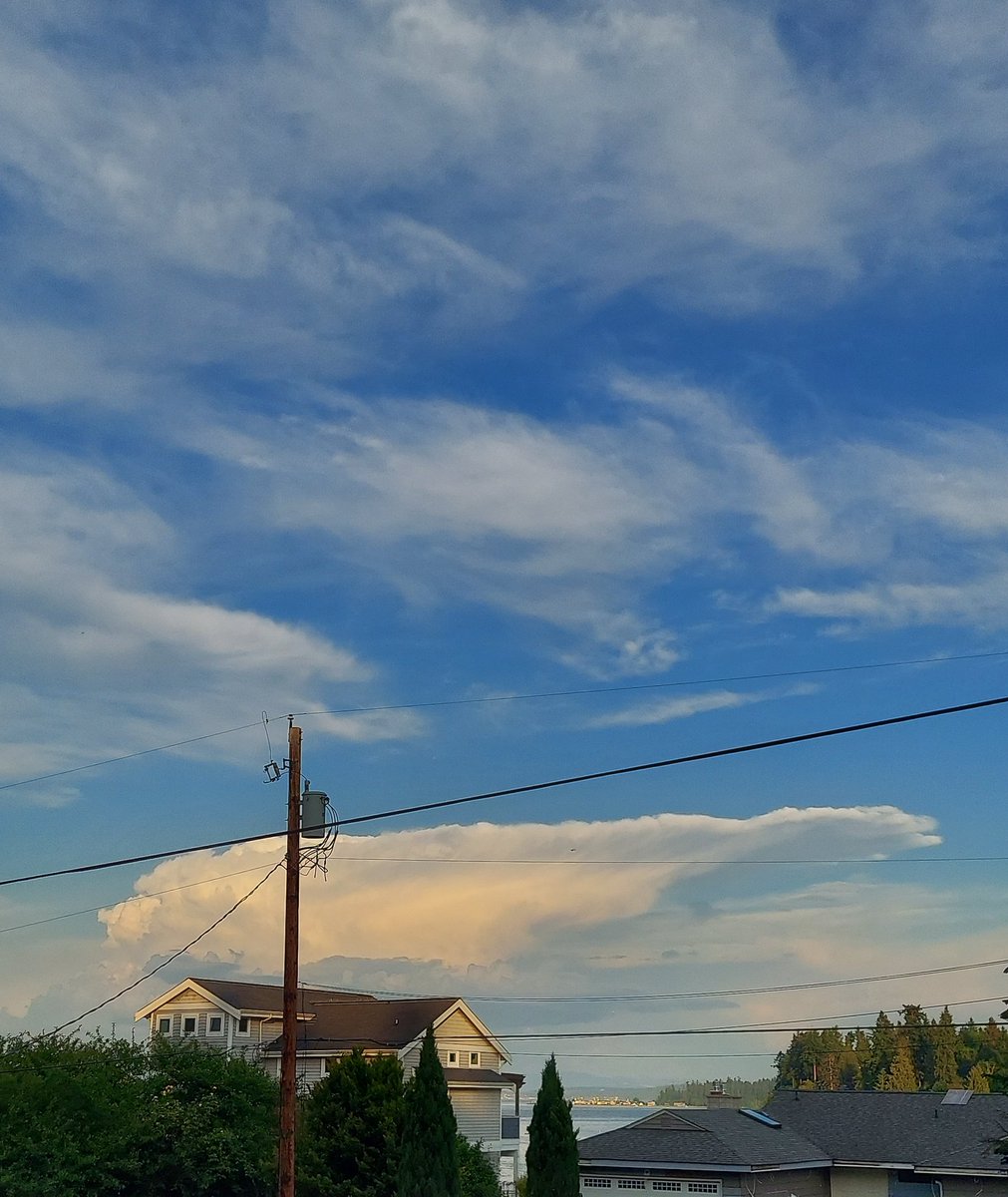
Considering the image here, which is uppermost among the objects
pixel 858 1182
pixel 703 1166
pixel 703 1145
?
pixel 703 1145

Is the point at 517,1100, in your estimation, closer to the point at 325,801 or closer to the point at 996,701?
the point at 325,801

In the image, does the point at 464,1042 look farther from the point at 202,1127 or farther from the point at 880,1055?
the point at 880,1055

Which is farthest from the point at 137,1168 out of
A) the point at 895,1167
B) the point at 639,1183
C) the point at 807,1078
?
the point at 807,1078

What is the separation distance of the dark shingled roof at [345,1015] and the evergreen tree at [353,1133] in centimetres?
2396

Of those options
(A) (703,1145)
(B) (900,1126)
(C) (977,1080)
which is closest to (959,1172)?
(B) (900,1126)

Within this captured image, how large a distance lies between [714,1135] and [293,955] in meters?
25.0

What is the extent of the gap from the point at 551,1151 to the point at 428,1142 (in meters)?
6.18

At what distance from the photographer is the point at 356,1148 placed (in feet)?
118

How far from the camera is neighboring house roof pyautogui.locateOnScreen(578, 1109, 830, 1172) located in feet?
147

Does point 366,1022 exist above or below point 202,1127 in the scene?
above

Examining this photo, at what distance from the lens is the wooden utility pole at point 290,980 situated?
26.5m

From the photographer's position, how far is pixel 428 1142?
108 feet

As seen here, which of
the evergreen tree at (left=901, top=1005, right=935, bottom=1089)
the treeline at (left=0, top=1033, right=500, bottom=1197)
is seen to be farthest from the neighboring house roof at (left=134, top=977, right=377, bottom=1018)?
the evergreen tree at (left=901, top=1005, right=935, bottom=1089)

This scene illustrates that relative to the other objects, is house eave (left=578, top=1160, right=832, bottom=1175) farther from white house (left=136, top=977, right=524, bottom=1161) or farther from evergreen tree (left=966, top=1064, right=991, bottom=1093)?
evergreen tree (left=966, top=1064, right=991, bottom=1093)
